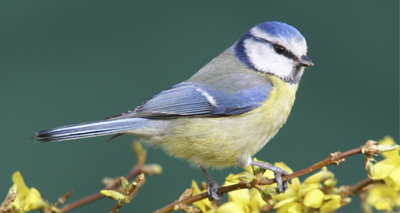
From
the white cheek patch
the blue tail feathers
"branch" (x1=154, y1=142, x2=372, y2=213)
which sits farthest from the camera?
the white cheek patch

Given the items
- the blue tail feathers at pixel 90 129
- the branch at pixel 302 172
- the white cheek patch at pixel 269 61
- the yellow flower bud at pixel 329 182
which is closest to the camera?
the branch at pixel 302 172

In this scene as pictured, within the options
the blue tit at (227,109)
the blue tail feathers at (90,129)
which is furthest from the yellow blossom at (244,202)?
the blue tail feathers at (90,129)

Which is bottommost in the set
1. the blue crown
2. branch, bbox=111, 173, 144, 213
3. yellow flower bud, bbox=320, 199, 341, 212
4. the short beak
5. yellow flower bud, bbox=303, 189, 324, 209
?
yellow flower bud, bbox=320, 199, 341, 212

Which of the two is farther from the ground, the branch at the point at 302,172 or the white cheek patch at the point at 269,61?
the white cheek patch at the point at 269,61

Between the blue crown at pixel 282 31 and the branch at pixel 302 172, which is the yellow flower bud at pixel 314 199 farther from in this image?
the blue crown at pixel 282 31

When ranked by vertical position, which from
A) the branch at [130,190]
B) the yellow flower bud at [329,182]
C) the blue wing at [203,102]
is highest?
the blue wing at [203,102]

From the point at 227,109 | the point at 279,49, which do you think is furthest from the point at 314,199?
the point at 279,49

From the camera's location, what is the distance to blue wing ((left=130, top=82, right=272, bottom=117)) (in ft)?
4.45

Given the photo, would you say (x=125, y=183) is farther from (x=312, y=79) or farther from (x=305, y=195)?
(x=312, y=79)

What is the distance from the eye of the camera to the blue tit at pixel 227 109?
132 cm

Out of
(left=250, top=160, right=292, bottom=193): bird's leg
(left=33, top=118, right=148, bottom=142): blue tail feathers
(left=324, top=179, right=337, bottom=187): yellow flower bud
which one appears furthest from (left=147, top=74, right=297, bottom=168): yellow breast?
(left=324, top=179, right=337, bottom=187): yellow flower bud

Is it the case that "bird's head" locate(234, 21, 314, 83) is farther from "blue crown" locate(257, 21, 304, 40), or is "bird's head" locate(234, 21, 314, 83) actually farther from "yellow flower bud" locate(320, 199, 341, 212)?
"yellow flower bud" locate(320, 199, 341, 212)

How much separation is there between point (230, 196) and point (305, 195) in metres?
0.20

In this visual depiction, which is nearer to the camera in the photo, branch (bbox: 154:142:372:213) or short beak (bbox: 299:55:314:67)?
branch (bbox: 154:142:372:213)
